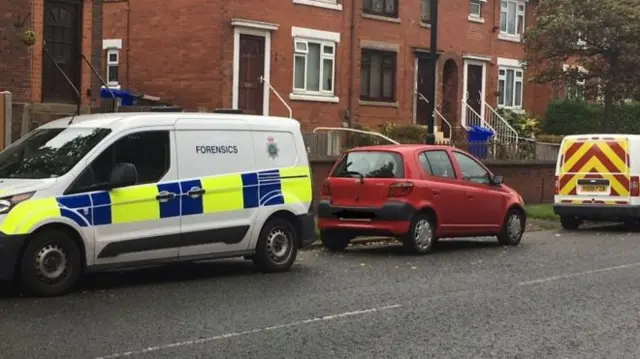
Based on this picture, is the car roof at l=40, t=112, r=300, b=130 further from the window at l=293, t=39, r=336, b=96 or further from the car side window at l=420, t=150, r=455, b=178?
the window at l=293, t=39, r=336, b=96

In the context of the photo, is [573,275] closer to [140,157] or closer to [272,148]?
[272,148]

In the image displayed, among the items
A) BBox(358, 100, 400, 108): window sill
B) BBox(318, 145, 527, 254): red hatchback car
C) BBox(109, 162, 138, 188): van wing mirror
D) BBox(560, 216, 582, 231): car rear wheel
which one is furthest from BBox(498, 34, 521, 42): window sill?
BBox(109, 162, 138, 188): van wing mirror

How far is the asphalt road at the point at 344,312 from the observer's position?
24.3 feet

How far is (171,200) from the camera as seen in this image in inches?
411

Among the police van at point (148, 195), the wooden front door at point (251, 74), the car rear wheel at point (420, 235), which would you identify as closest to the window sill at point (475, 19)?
the wooden front door at point (251, 74)

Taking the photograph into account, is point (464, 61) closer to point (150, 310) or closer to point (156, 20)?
point (156, 20)

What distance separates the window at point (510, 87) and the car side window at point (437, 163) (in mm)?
19304

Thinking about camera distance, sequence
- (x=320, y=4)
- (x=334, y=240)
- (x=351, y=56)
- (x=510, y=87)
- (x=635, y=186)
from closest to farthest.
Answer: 1. (x=334, y=240)
2. (x=635, y=186)
3. (x=320, y=4)
4. (x=351, y=56)
5. (x=510, y=87)

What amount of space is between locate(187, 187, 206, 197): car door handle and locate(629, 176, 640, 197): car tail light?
35.5 ft

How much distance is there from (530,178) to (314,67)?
6679 mm

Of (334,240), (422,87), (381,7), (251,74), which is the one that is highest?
(381,7)

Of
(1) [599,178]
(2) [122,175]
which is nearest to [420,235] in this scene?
(2) [122,175]

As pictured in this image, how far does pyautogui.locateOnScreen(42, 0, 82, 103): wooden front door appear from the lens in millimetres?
17984

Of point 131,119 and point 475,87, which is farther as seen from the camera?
point 475,87
